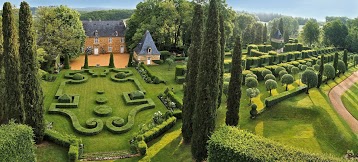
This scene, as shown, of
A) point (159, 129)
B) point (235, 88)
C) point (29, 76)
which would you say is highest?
point (29, 76)

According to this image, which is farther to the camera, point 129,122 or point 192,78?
point 129,122

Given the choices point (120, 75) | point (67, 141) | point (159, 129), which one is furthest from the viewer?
point (120, 75)

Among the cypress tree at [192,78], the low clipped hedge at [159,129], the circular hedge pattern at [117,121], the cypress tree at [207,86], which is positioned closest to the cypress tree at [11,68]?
the circular hedge pattern at [117,121]

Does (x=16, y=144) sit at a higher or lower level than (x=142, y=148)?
higher

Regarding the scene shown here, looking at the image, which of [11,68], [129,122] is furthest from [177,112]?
[11,68]

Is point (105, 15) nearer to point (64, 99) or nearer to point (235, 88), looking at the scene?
point (64, 99)

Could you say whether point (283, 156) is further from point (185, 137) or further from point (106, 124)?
point (106, 124)

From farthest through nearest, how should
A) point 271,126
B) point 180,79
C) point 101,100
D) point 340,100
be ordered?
point 180,79
point 101,100
point 340,100
point 271,126
